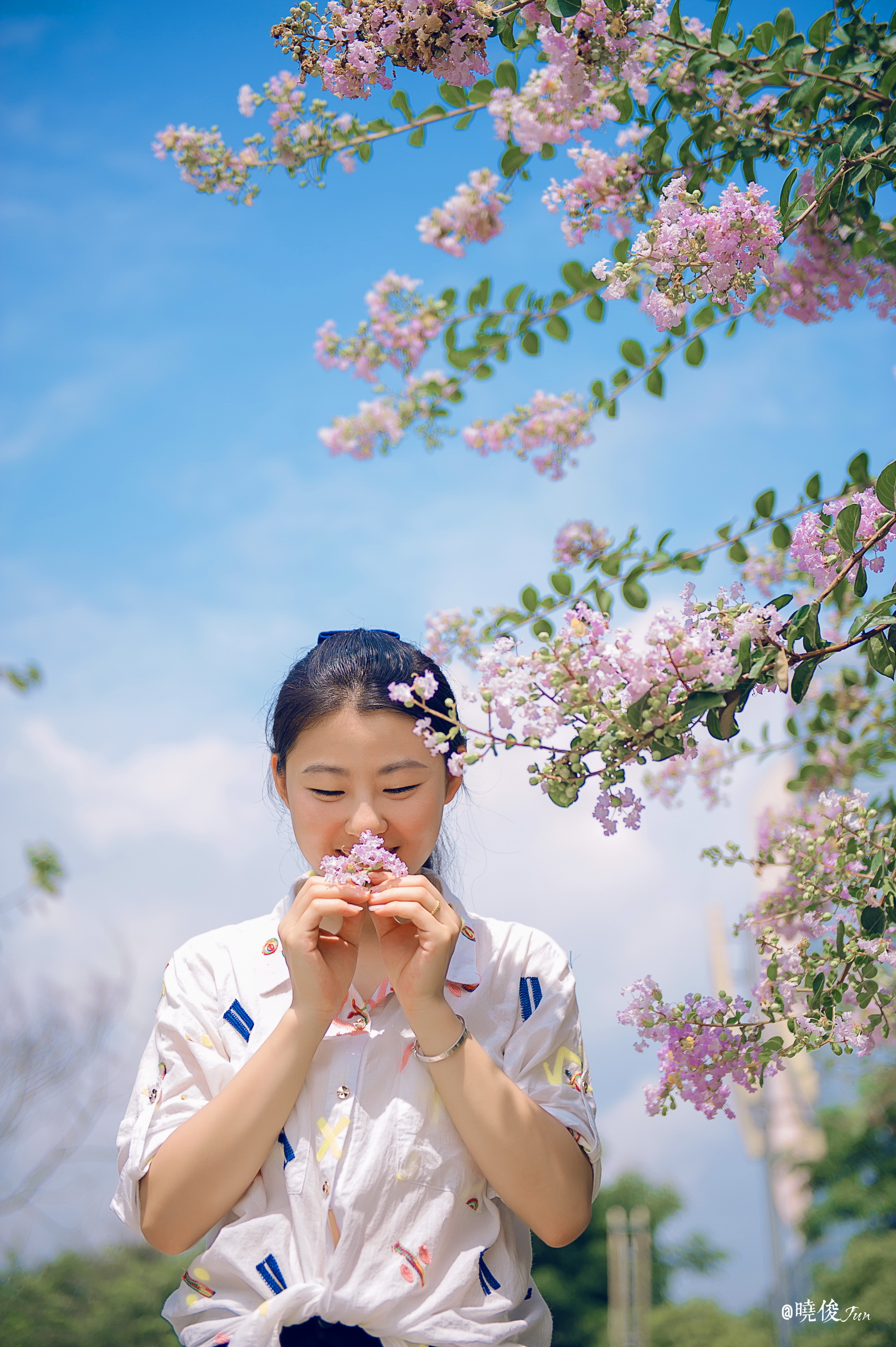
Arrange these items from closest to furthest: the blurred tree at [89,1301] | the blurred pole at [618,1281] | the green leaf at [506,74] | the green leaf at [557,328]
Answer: the green leaf at [506,74] → the green leaf at [557,328] → the blurred tree at [89,1301] → the blurred pole at [618,1281]

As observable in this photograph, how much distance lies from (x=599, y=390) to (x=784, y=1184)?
1868 cm

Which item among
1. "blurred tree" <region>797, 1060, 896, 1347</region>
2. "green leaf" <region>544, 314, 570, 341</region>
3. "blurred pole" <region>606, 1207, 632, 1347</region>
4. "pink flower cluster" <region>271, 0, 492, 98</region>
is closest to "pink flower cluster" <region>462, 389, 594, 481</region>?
"green leaf" <region>544, 314, 570, 341</region>

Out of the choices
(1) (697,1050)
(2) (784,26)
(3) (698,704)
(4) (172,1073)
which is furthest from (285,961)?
(2) (784,26)

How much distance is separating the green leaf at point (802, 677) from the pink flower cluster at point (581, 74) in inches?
43.7

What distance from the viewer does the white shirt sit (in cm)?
135

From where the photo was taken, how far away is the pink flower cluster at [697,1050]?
1.54 meters

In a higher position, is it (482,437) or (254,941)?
(482,437)

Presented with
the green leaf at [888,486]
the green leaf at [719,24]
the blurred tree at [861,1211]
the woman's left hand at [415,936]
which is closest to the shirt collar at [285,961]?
the woman's left hand at [415,936]

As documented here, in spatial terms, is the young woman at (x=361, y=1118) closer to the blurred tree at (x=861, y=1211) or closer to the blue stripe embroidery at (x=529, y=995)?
the blue stripe embroidery at (x=529, y=995)

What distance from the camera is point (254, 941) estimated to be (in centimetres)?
169

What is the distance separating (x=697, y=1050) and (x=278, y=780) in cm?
84

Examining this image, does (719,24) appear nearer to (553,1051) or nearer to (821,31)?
(821,31)

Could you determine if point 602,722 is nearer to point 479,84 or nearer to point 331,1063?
point 331,1063

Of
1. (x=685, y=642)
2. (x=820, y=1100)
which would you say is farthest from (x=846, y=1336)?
(x=685, y=642)
